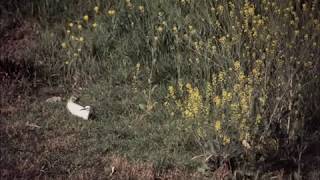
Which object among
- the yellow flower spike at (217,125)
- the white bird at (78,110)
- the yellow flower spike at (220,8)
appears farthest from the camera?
the white bird at (78,110)

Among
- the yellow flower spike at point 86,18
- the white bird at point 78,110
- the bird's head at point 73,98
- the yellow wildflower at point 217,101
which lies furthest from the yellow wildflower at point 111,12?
the yellow wildflower at point 217,101

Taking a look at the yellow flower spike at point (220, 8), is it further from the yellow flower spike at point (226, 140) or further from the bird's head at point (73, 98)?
the bird's head at point (73, 98)

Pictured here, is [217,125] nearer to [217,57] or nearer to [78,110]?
[217,57]

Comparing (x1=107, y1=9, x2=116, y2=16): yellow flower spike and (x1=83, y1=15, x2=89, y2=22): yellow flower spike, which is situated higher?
(x1=107, y1=9, x2=116, y2=16): yellow flower spike

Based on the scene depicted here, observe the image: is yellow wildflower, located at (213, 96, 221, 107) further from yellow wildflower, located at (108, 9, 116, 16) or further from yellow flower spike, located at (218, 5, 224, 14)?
yellow wildflower, located at (108, 9, 116, 16)

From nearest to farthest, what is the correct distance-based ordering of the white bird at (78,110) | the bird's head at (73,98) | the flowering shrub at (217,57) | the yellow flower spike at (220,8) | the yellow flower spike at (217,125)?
the yellow flower spike at (217,125) < the flowering shrub at (217,57) < the yellow flower spike at (220,8) < the white bird at (78,110) < the bird's head at (73,98)

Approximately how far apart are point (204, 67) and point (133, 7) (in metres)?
1.41

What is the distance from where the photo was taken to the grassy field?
16.1 feet

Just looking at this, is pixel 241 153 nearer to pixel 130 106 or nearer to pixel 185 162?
pixel 185 162

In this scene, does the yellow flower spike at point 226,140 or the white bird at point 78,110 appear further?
the white bird at point 78,110

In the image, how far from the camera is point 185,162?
5.09 m

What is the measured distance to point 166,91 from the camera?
6066 mm

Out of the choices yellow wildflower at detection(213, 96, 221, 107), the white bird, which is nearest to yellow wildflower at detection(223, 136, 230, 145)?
yellow wildflower at detection(213, 96, 221, 107)

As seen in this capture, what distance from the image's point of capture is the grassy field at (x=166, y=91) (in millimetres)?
4902
